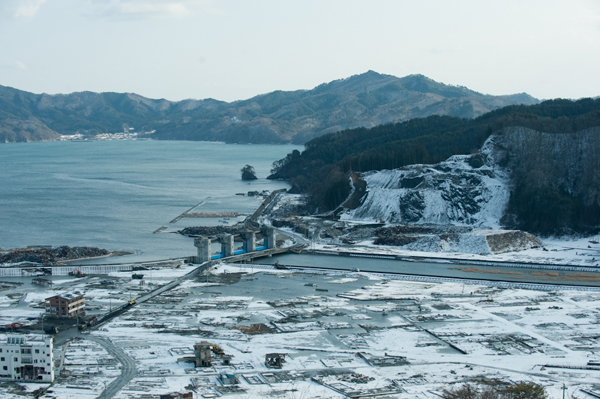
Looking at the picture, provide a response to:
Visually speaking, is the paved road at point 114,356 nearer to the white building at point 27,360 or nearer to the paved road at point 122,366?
the paved road at point 122,366

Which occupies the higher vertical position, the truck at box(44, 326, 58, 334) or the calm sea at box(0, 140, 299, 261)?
the calm sea at box(0, 140, 299, 261)

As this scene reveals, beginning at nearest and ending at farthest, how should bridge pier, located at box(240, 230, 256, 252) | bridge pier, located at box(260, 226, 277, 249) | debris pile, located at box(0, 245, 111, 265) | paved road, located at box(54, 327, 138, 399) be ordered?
paved road, located at box(54, 327, 138, 399)
debris pile, located at box(0, 245, 111, 265)
bridge pier, located at box(240, 230, 256, 252)
bridge pier, located at box(260, 226, 277, 249)

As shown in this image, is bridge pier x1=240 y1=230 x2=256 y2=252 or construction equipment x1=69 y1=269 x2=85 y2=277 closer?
construction equipment x1=69 y1=269 x2=85 y2=277

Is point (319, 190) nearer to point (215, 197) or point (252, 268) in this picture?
point (215, 197)

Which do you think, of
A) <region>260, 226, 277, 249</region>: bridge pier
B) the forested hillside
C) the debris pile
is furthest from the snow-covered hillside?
the debris pile

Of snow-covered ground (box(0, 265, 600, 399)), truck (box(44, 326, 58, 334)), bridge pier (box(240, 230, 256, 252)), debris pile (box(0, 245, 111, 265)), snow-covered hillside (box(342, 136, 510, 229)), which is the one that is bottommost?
snow-covered ground (box(0, 265, 600, 399))

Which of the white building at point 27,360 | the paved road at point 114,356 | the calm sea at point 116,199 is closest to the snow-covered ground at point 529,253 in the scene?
the calm sea at point 116,199

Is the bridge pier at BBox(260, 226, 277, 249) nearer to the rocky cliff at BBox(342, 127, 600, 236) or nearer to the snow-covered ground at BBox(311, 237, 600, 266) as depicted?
the snow-covered ground at BBox(311, 237, 600, 266)

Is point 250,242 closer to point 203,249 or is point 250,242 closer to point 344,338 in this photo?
point 203,249
